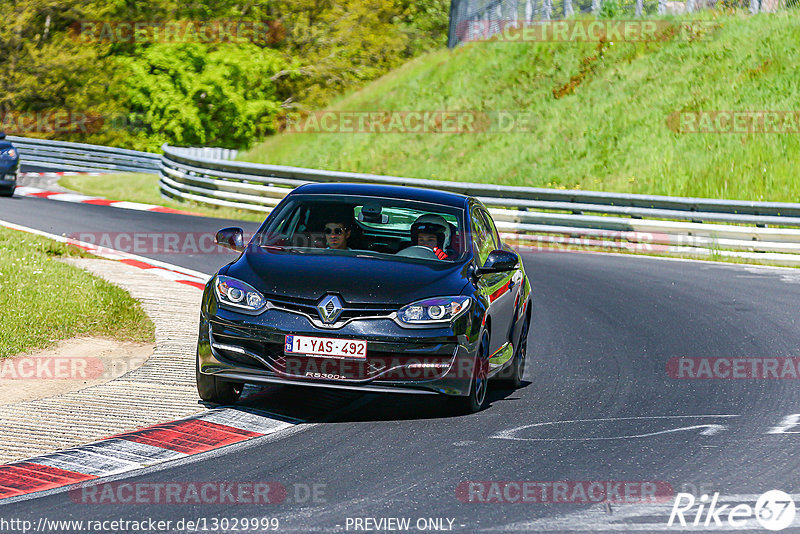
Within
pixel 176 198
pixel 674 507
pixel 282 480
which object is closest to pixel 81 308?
pixel 282 480

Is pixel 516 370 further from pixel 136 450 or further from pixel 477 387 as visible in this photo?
pixel 136 450

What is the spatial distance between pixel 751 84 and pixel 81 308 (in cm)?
2163

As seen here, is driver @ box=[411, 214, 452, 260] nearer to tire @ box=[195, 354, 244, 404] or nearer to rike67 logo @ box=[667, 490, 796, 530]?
tire @ box=[195, 354, 244, 404]

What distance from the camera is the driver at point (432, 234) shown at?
28.0ft

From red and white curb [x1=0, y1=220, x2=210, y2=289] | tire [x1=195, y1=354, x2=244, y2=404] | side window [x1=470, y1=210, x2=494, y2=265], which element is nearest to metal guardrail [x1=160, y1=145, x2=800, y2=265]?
red and white curb [x1=0, y1=220, x2=210, y2=289]

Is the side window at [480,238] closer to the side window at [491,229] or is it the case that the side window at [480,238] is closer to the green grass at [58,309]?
the side window at [491,229]

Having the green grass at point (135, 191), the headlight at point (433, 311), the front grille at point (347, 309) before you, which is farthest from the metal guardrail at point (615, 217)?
the front grille at point (347, 309)

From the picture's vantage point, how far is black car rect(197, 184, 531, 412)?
23.8ft

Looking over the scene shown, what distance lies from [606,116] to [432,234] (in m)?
21.6

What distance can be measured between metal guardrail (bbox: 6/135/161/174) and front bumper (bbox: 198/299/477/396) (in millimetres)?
33279

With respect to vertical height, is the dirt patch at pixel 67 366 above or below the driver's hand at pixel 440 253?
below

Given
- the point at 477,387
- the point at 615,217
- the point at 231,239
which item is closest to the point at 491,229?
the point at 477,387

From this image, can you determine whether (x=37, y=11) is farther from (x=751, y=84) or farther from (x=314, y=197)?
(x=314, y=197)

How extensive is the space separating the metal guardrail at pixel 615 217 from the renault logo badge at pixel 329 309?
521 inches
